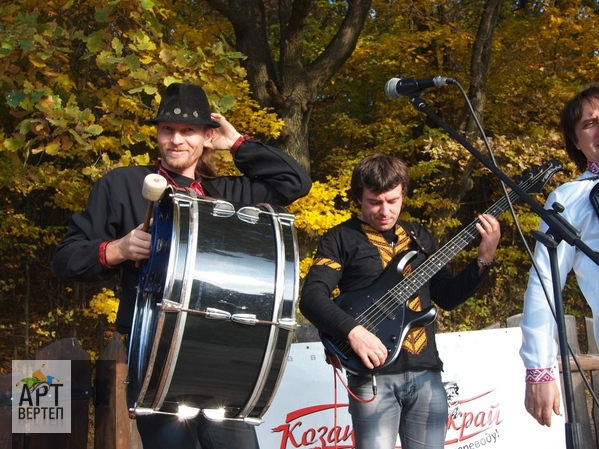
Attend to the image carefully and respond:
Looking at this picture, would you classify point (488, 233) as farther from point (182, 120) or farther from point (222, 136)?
point (182, 120)

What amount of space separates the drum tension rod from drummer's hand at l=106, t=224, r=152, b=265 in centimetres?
27

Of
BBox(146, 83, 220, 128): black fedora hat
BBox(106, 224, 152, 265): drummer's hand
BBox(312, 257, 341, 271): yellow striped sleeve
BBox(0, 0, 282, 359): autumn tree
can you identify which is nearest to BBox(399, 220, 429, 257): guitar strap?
BBox(312, 257, 341, 271): yellow striped sleeve

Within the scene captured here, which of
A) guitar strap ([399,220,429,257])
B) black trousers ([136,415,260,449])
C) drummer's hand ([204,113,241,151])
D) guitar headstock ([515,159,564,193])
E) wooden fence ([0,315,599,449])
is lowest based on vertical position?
black trousers ([136,415,260,449])

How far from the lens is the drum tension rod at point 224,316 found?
2.09 m

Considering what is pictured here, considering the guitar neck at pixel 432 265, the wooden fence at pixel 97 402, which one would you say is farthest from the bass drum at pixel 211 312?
the wooden fence at pixel 97 402

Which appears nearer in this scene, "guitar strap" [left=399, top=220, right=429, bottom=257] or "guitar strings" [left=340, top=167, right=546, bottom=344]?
"guitar strings" [left=340, top=167, right=546, bottom=344]

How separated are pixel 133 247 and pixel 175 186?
0.30m

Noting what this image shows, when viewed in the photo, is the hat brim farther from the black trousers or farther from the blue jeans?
the blue jeans

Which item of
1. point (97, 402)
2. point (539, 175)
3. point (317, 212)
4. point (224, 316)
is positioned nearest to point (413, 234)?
point (539, 175)

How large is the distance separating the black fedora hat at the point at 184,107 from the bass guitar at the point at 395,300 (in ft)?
3.33

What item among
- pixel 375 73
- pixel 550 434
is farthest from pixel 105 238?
pixel 375 73

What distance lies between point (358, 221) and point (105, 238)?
120 centimetres

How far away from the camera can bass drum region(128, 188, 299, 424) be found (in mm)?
2135

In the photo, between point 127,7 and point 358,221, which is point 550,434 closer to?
point 358,221
